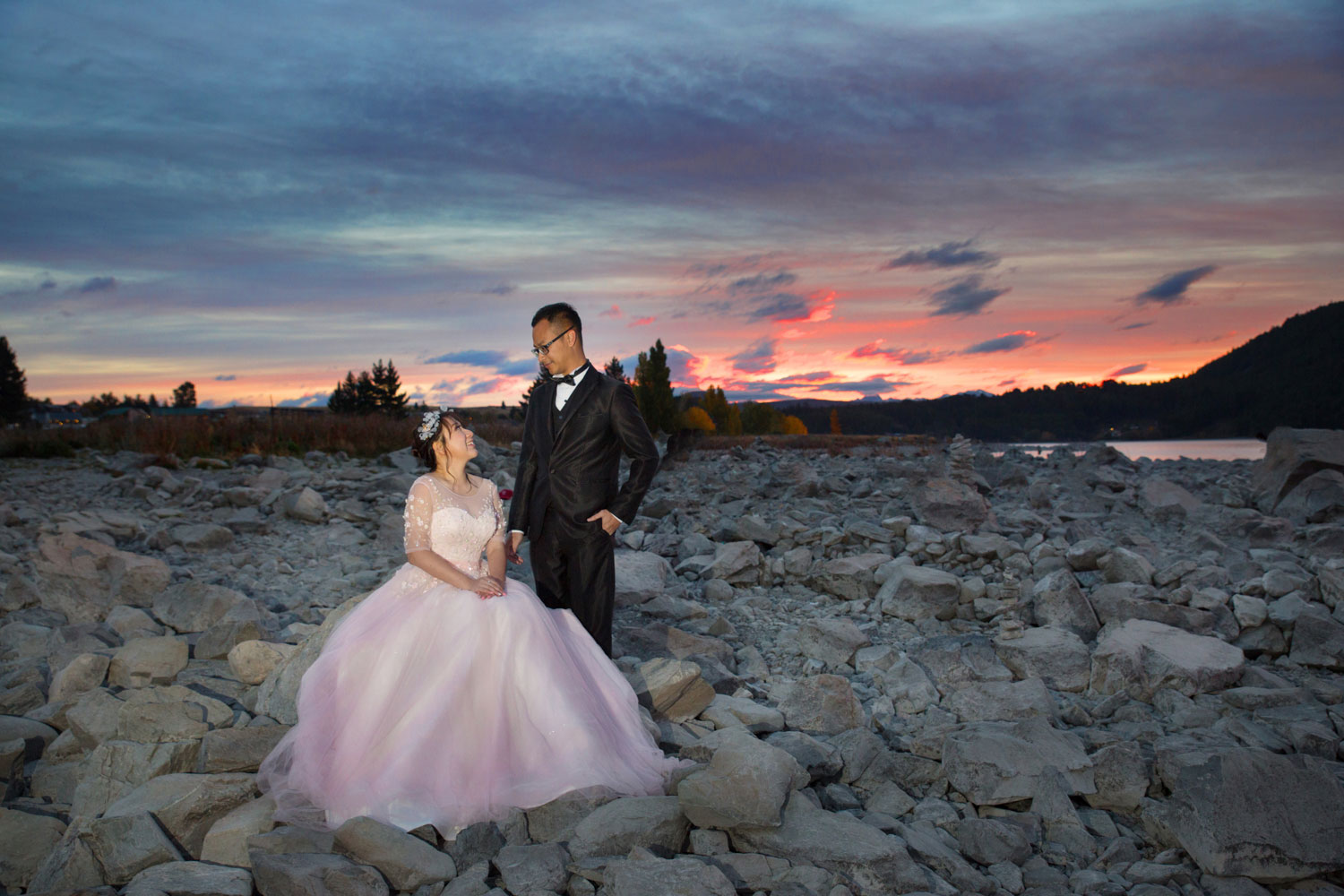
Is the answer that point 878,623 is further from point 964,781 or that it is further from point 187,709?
point 187,709

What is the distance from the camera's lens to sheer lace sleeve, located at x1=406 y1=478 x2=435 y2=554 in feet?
13.8

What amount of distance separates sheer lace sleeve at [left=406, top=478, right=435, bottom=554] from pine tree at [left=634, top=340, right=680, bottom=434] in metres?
37.6

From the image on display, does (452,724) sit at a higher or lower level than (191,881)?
higher

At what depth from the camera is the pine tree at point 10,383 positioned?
66500mm

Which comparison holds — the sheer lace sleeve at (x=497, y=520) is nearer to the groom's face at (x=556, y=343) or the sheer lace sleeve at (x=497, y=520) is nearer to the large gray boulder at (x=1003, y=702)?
the groom's face at (x=556, y=343)

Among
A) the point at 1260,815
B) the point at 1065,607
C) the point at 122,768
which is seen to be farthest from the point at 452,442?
the point at 1065,607

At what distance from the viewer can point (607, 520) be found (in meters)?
4.74

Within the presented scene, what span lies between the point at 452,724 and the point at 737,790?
1360 mm

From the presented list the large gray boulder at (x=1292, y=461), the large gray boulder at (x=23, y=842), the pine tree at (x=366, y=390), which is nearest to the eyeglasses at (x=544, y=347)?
the large gray boulder at (x=23, y=842)

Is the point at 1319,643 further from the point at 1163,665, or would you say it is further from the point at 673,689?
the point at 673,689

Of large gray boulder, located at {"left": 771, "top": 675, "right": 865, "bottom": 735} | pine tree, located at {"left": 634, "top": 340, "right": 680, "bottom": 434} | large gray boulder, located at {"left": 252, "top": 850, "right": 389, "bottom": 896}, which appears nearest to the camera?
large gray boulder, located at {"left": 252, "top": 850, "right": 389, "bottom": 896}

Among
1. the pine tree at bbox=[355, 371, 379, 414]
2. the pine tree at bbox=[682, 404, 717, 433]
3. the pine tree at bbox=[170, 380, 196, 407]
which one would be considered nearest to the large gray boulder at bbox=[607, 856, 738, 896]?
the pine tree at bbox=[682, 404, 717, 433]

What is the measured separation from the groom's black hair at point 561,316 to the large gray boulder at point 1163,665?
4376 mm

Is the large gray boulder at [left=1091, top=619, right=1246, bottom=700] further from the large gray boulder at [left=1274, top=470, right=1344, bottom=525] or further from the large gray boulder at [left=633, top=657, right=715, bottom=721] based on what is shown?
the large gray boulder at [left=1274, top=470, right=1344, bottom=525]
